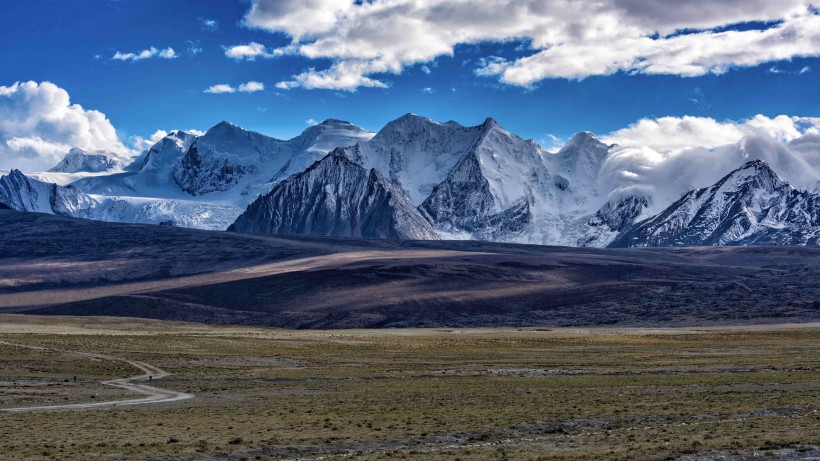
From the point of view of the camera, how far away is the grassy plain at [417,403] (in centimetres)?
3366

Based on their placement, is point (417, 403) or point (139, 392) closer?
point (417, 403)

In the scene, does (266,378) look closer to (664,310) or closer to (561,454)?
(561,454)

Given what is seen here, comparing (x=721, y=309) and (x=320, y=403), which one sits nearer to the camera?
(x=320, y=403)

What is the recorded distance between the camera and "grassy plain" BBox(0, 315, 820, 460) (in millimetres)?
33656

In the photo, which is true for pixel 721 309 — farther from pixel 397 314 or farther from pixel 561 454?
pixel 561 454

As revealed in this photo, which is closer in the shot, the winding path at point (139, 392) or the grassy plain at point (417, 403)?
the grassy plain at point (417, 403)

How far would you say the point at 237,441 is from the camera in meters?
35.1

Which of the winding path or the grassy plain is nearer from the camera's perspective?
the grassy plain

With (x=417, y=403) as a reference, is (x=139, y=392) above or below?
below

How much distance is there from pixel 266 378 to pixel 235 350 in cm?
2668

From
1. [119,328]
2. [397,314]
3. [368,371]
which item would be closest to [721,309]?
[397,314]

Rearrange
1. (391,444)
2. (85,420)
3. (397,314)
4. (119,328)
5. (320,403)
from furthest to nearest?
1. (397,314)
2. (119,328)
3. (320,403)
4. (85,420)
5. (391,444)

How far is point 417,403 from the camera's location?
158ft

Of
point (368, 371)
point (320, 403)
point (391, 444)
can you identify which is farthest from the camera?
point (368, 371)
